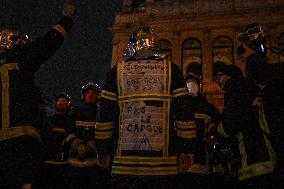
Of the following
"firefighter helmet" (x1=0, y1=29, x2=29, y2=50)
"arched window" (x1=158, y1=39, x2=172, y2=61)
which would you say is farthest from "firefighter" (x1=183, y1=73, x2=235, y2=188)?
"arched window" (x1=158, y1=39, x2=172, y2=61)

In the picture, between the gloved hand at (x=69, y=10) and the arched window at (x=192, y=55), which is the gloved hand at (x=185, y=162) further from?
the arched window at (x=192, y=55)

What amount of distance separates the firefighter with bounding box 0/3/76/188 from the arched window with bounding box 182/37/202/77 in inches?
793

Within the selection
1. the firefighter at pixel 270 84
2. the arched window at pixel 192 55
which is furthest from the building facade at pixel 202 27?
the firefighter at pixel 270 84

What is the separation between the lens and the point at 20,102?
140 inches

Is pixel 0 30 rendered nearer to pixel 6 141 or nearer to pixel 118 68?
pixel 6 141

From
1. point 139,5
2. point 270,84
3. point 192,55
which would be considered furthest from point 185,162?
point 139,5

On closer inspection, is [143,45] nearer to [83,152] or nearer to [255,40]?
[255,40]

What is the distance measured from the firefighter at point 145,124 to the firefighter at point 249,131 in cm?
41

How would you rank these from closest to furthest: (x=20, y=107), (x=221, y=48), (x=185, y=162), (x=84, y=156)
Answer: (x=185, y=162)
(x=20, y=107)
(x=84, y=156)
(x=221, y=48)

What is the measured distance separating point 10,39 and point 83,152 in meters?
1.96

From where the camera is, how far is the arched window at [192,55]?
23.6 meters

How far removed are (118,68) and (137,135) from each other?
2.51ft

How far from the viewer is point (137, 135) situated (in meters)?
3.01

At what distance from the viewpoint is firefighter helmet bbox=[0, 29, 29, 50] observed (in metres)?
3.78
